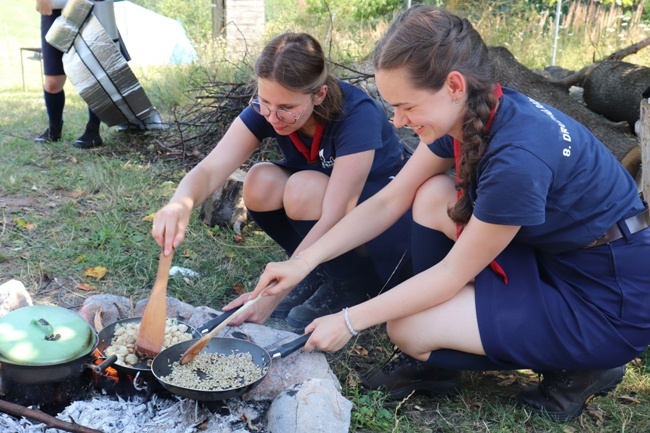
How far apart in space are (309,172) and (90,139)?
153 inches

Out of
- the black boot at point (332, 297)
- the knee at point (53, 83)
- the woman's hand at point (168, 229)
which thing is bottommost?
the knee at point (53, 83)

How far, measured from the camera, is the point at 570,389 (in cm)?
231

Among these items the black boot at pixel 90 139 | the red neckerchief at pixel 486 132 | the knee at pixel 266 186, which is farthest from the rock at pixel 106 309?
the black boot at pixel 90 139

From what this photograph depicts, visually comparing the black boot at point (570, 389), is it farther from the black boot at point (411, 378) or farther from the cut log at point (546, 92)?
the cut log at point (546, 92)

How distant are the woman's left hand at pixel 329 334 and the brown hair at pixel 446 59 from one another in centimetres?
59

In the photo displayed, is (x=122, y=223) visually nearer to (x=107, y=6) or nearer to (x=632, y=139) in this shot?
(x=107, y=6)

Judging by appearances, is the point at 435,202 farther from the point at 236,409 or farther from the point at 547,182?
the point at 236,409

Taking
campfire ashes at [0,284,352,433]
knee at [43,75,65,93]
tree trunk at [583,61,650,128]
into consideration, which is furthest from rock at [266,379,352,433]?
knee at [43,75,65,93]

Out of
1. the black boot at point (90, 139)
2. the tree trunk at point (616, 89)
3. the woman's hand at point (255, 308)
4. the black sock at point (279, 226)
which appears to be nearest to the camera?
the woman's hand at point (255, 308)

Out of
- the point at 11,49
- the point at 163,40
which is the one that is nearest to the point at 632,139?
the point at 163,40

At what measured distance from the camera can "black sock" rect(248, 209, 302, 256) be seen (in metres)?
3.05

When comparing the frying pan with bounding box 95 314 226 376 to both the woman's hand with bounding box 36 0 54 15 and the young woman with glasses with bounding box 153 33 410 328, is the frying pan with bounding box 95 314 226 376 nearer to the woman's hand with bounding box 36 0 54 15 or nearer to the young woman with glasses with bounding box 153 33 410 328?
the young woman with glasses with bounding box 153 33 410 328

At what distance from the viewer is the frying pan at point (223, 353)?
1978mm

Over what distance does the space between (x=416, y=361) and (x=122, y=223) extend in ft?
7.64
